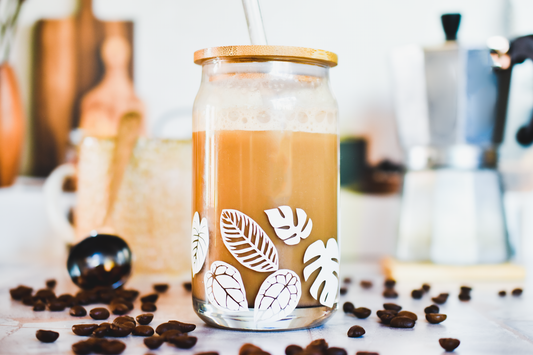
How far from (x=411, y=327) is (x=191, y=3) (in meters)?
0.85

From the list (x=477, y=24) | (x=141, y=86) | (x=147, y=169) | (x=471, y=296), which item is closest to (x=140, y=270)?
(x=147, y=169)

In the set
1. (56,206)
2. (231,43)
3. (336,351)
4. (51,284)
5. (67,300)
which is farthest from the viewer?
(231,43)

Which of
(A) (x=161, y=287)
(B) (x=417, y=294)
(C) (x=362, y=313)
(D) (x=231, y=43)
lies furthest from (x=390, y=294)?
(D) (x=231, y=43)

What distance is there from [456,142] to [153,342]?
2.16 feet

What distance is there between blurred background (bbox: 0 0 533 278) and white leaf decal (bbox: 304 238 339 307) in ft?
1.77

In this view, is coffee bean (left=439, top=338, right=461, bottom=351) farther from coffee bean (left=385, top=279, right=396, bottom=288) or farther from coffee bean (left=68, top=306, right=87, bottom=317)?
coffee bean (left=68, top=306, right=87, bottom=317)

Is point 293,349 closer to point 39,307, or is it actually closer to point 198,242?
point 198,242

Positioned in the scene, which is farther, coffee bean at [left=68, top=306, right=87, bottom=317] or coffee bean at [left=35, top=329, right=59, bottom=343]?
coffee bean at [left=68, top=306, right=87, bottom=317]

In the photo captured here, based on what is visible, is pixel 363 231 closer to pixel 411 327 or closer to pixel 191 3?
pixel 411 327

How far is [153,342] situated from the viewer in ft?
1.71

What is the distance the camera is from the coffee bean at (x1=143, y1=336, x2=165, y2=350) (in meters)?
0.52

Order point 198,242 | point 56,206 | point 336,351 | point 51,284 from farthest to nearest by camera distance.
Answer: point 56,206
point 51,284
point 198,242
point 336,351

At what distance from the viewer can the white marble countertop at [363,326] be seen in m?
0.53

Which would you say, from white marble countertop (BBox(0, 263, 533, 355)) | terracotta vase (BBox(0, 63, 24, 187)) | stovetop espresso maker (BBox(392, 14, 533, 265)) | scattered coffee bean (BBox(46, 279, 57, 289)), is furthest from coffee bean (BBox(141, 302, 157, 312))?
terracotta vase (BBox(0, 63, 24, 187))
